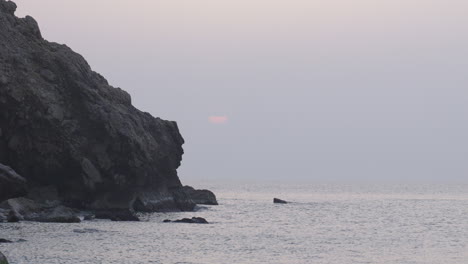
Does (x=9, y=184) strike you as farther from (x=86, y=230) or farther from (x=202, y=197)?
(x=202, y=197)

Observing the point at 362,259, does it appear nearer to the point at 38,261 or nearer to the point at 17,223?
the point at 38,261

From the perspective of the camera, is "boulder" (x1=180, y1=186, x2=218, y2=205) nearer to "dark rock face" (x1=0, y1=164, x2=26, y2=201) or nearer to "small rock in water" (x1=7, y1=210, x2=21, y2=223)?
"small rock in water" (x1=7, y1=210, x2=21, y2=223)

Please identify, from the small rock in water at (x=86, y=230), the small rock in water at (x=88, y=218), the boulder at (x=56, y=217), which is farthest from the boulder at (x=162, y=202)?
the small rock in water at (x=86, y=230)

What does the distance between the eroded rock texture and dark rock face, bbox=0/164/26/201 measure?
4392 cm

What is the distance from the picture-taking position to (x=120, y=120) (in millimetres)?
96375

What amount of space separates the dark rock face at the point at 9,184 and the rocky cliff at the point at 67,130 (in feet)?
144

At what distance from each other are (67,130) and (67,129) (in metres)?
0.14

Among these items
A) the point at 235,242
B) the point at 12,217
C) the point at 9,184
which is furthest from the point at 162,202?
the point at 9,184

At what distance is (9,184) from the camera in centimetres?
4228

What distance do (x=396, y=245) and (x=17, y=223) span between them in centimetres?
3428

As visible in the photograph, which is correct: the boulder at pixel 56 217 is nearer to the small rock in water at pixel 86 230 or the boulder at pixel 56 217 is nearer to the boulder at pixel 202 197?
the small rock in water at pixel 86 230

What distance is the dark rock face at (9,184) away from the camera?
42.0m

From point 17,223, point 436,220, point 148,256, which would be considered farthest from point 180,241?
point 436,220

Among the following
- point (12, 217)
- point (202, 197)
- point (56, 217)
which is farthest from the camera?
point (202, 197)
